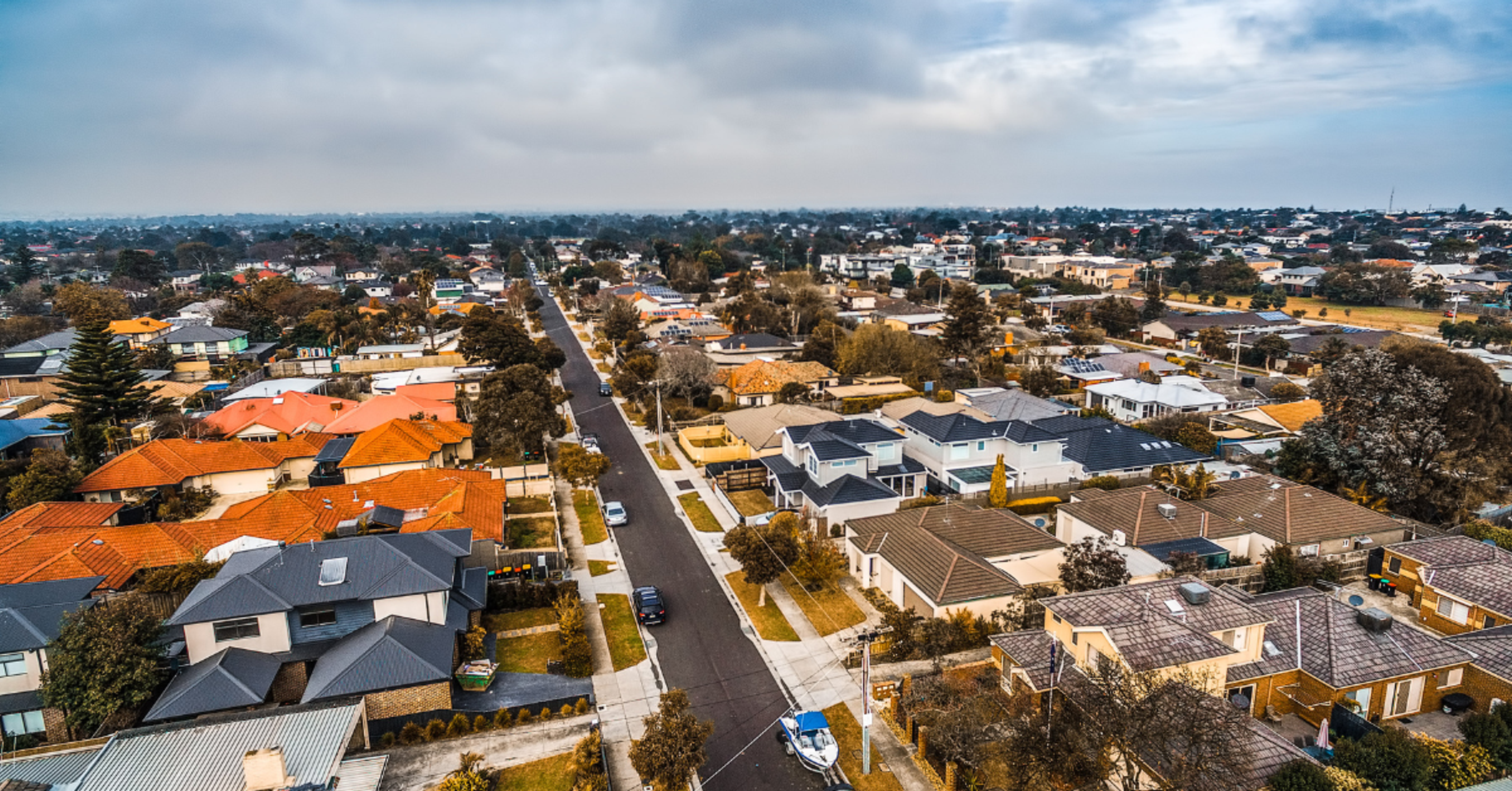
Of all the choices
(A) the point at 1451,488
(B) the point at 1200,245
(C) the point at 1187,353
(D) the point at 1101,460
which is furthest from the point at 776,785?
(B) the point at 1200,245

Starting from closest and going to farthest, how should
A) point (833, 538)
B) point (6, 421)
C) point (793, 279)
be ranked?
point (833, 538), point (6, 421), point (793, 279)

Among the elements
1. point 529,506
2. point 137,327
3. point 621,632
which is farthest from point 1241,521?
point 137,327

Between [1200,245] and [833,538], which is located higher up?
Answer: [1200,245]

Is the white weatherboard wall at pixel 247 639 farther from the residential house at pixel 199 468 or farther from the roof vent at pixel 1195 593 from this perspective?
the roof vent at pixel 1195 593

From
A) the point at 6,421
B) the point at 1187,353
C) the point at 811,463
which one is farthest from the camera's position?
the point at 1187,353

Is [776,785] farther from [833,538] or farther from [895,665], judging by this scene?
[833,538]

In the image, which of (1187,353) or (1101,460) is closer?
(1101,460)
